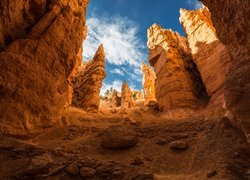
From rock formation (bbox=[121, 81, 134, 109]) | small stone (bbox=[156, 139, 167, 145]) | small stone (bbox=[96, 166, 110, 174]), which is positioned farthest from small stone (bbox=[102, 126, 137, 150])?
rock formation (bbox=[121, 81, 134, 109])

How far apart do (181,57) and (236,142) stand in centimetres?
1965

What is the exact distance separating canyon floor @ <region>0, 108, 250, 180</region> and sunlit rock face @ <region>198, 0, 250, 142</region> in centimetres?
167

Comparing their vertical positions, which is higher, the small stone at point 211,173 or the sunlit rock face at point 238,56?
the sunlit rock face at point 238,56

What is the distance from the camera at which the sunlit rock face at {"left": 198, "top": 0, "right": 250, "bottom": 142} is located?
6.99m

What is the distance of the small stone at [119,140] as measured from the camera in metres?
9.59

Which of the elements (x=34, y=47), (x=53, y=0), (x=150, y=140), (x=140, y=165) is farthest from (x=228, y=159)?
(x=53, y=0)

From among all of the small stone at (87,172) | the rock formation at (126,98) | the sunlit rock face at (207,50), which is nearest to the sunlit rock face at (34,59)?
the small stone at (87,172)

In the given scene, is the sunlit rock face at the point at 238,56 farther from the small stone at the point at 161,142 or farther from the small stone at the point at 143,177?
the small stone at the point at 143,177

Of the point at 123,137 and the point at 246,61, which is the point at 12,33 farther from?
the point at 246,61

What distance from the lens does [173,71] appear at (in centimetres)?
2461

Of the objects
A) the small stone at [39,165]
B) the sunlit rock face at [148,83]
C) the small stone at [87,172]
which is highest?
the sunlit rock face at [148,83]

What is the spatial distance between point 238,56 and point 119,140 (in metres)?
6.57

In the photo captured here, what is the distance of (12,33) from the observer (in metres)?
12.0

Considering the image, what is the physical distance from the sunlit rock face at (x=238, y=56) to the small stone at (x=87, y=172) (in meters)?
5.62
